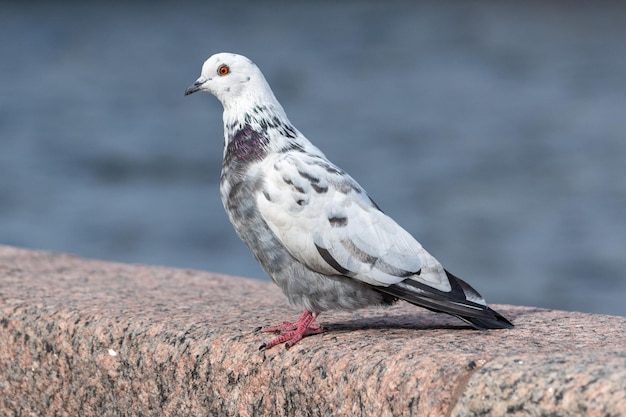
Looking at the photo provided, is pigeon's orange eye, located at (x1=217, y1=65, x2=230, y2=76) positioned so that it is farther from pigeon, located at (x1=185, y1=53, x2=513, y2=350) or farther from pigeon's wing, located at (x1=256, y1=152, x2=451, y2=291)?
pigeon's wing, located at (x1=256, y1=152, x2=451, y2=291)

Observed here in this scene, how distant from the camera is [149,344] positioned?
19.2 feet

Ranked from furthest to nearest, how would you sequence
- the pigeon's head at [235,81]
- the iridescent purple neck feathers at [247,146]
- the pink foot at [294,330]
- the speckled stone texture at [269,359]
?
1. the pigeon's head at [235,81]
2. the iridescent purple neck feathers at [247,146]
3. the pink foot at [294,330]
4. the speckled stone texture at [269,359]

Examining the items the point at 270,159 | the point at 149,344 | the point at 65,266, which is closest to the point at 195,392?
the point at 149,344

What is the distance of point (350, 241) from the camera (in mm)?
5715

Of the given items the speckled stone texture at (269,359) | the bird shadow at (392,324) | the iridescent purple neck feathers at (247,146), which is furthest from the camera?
the iridescent purple neck feathers at (247,146)

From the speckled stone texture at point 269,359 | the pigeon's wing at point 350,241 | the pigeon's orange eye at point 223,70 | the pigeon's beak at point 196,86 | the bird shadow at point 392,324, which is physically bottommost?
the speckled stone texture at point 269,359

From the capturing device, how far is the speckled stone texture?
455cm

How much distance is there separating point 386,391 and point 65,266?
3842 millimetres

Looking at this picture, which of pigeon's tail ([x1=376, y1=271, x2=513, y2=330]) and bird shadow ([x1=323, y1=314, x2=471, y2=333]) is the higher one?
pigeon's tail ([x1=376, y1=271, x2=513, y2=330])

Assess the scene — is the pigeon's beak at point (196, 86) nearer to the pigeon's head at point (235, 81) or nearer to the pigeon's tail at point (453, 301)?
the pigeon's head at point (235, 81)

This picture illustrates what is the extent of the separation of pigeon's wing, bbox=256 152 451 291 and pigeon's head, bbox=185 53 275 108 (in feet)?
2.08

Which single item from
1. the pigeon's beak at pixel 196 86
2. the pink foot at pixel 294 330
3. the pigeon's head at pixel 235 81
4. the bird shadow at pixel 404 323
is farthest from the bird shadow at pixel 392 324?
the pigeon's beak at pixel 196 86

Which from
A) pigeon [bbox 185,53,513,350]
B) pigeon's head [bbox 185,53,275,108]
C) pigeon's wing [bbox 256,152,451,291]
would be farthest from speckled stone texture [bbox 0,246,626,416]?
pigeon's head [bbox 185,53,275,108]

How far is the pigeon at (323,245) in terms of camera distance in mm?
5656
